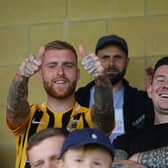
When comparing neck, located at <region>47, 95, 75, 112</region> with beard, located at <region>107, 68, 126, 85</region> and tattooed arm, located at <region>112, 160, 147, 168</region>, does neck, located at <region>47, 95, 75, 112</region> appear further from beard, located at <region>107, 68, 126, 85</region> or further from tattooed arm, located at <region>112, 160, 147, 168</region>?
beard, located at <region>107, 68, 126, 85</region>

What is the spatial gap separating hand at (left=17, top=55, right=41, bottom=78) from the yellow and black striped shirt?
0.80 ft

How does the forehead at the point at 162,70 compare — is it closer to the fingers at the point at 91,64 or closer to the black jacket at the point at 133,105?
the black jacket at the point at 133,105

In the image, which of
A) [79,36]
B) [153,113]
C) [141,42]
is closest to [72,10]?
[79,36]

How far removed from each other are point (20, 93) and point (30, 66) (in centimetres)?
13

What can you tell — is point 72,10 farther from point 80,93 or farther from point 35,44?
point 80,93

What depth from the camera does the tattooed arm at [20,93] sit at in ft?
9.50

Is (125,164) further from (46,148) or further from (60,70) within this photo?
(60,70)

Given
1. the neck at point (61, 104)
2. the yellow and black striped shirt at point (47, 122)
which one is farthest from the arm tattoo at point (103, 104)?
the neck at point (61, 104)

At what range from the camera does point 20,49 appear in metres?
4.33

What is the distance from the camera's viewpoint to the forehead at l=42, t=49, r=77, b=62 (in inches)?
122

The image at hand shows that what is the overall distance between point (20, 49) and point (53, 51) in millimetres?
1206

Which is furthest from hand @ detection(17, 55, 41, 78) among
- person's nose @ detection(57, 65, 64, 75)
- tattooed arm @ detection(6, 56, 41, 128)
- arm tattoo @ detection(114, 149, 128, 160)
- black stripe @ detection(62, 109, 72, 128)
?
arm tattoo @ detection(114, 149, 128, 160)

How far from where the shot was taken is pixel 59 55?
3.12 meters

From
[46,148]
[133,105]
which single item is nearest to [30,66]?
[46,148]
